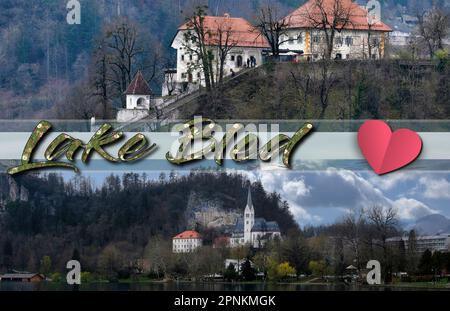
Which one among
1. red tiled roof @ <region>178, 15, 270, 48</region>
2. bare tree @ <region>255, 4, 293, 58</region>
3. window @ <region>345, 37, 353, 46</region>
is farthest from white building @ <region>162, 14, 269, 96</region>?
window @ <region>345, 37, 353, 46</region>

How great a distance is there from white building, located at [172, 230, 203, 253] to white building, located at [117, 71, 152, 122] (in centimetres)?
934

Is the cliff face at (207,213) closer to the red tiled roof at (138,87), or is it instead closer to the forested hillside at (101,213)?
the forested hillside at (101,213)

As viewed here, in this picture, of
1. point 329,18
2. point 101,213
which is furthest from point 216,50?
point 101,213

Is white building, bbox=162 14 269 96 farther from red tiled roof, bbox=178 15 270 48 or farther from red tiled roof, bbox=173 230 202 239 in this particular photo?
red tiled roof, bbox=173 230 202 239

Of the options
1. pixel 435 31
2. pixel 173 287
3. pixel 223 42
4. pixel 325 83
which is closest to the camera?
pixel 173 287

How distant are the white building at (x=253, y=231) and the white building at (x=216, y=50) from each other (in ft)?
37.6

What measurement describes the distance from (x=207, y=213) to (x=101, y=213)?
99 centimetres

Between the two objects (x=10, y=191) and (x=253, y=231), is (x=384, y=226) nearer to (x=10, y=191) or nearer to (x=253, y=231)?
(x=253, y=231)

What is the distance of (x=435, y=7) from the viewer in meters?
41.4

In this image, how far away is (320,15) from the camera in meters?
36.7

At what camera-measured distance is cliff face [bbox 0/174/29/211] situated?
23547 mm

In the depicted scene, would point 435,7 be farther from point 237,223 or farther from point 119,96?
point 237,223

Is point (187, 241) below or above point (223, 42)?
below
